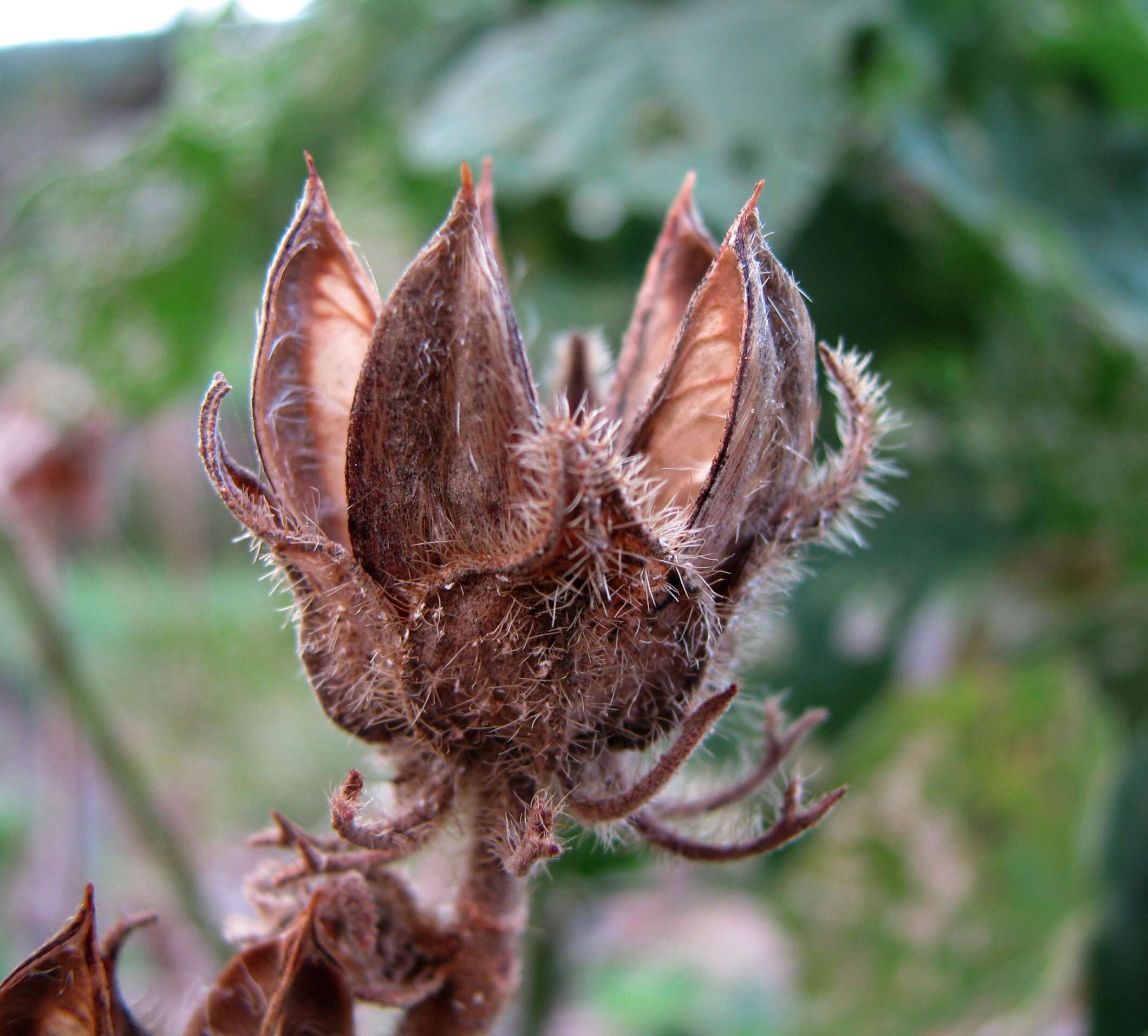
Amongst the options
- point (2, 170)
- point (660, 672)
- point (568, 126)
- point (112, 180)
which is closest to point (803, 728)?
point (660, 672)

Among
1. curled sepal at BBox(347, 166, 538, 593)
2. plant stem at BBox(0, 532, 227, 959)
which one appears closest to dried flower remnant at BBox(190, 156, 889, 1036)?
curled sepal at BBox(347, 166, 538, 593)

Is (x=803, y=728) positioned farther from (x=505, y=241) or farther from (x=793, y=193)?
(x=505, y=241)

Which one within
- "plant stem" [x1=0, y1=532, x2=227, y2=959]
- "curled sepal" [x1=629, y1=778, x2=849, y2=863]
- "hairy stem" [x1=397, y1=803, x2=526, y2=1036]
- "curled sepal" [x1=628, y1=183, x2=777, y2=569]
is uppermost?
"curled sepal" [x1=628, y1=183, x2=777, y2=569]

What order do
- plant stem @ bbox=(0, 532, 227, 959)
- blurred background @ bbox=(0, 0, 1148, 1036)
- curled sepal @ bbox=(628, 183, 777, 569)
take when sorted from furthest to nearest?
blurred background @ bbox=(0, 0, 1148, 1036)
plant stem @ bbox=(0, 532, 227, 959)
curled sepal @ bbox=(628, 183, 777, 569)

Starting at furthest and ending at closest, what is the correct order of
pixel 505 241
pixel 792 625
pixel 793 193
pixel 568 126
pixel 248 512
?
pixel 792 625 < pixel 505 241 < pixel 568 126 < pixel 793 193 < pixel 248 512

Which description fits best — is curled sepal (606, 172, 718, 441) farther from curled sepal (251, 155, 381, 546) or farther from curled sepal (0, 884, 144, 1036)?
curled sepal (0, 884, 144, 1036)

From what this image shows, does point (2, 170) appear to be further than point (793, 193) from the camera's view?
Yes

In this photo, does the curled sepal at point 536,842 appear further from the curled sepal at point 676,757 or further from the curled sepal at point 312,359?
the curled sepal at point 312,359
